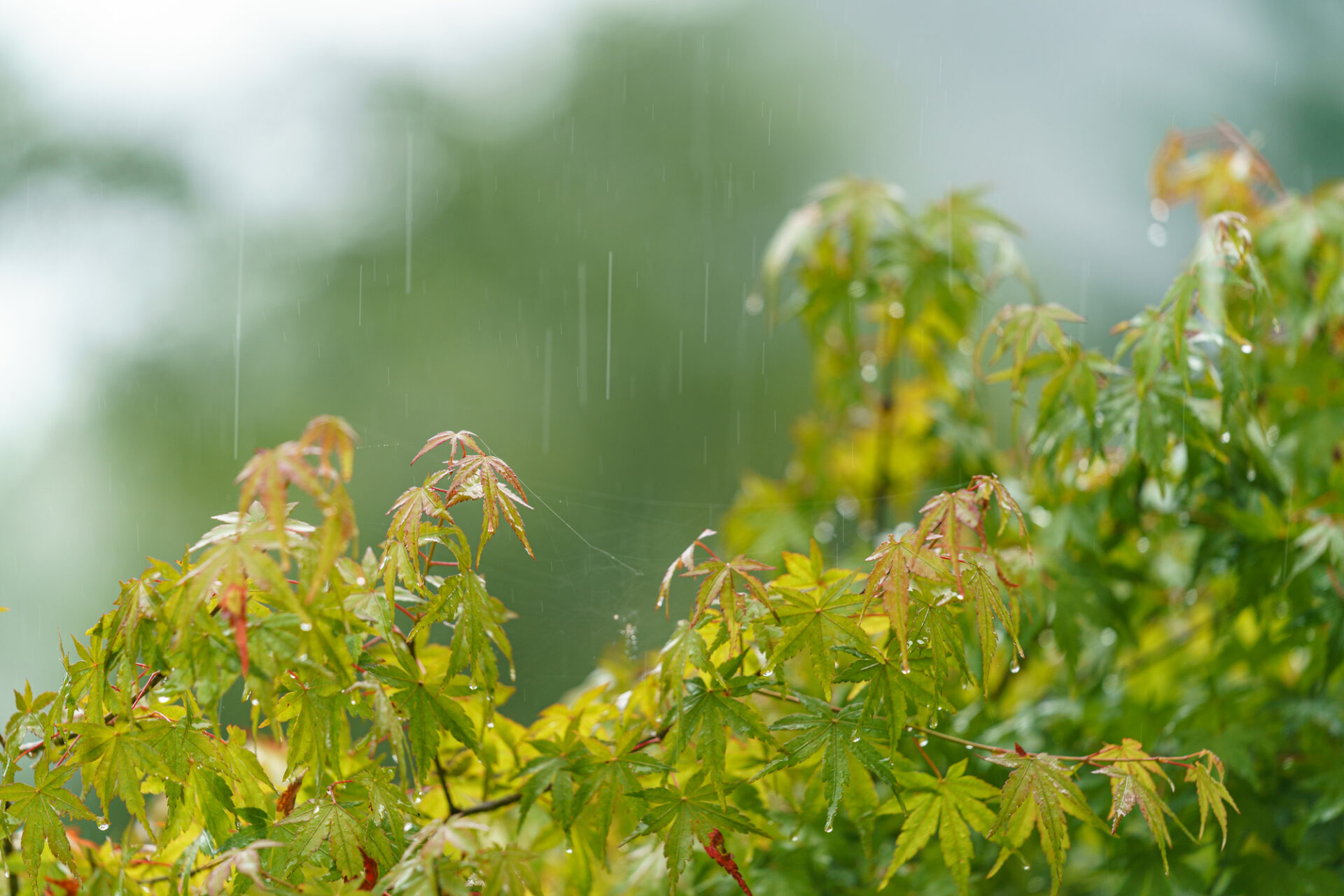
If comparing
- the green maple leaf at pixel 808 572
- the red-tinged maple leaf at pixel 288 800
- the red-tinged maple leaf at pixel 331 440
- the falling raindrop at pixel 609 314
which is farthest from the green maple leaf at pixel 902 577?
the falling raindrop at pixel 609 314

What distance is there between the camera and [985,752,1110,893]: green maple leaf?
34.7 inches

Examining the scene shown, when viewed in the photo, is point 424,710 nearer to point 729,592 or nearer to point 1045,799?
point 729,592

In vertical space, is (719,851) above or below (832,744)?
below

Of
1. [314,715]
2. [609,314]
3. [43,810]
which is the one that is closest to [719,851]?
[314,715]

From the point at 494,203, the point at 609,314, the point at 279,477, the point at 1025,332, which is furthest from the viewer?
the point at 494,203

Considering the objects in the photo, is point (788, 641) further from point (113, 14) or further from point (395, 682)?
point (113, 14)

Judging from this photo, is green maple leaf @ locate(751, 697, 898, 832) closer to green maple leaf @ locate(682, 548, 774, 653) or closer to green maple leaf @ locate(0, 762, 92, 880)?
green maple leaf @ locate(682, 548, 774, 653)

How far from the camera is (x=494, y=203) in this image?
311 inches

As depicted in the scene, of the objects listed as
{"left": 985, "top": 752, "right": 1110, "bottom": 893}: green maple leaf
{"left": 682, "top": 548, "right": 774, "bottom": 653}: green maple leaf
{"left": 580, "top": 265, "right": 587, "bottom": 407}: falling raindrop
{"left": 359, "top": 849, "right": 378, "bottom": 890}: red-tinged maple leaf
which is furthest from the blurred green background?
{"left": 985, "top": 752, "right": 1110, "bottom": 893}: green maple leaf

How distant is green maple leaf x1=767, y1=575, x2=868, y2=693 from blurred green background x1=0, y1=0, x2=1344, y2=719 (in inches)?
168

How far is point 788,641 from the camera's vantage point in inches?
35.1

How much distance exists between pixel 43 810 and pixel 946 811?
89 centimetres

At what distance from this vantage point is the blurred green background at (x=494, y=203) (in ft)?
19.8

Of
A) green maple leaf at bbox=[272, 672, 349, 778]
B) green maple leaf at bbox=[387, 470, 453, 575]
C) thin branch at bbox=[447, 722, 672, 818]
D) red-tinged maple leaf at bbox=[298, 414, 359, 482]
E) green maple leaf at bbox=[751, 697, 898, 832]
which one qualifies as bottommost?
thin branch at bbox=[447, 722, 672, 818]
